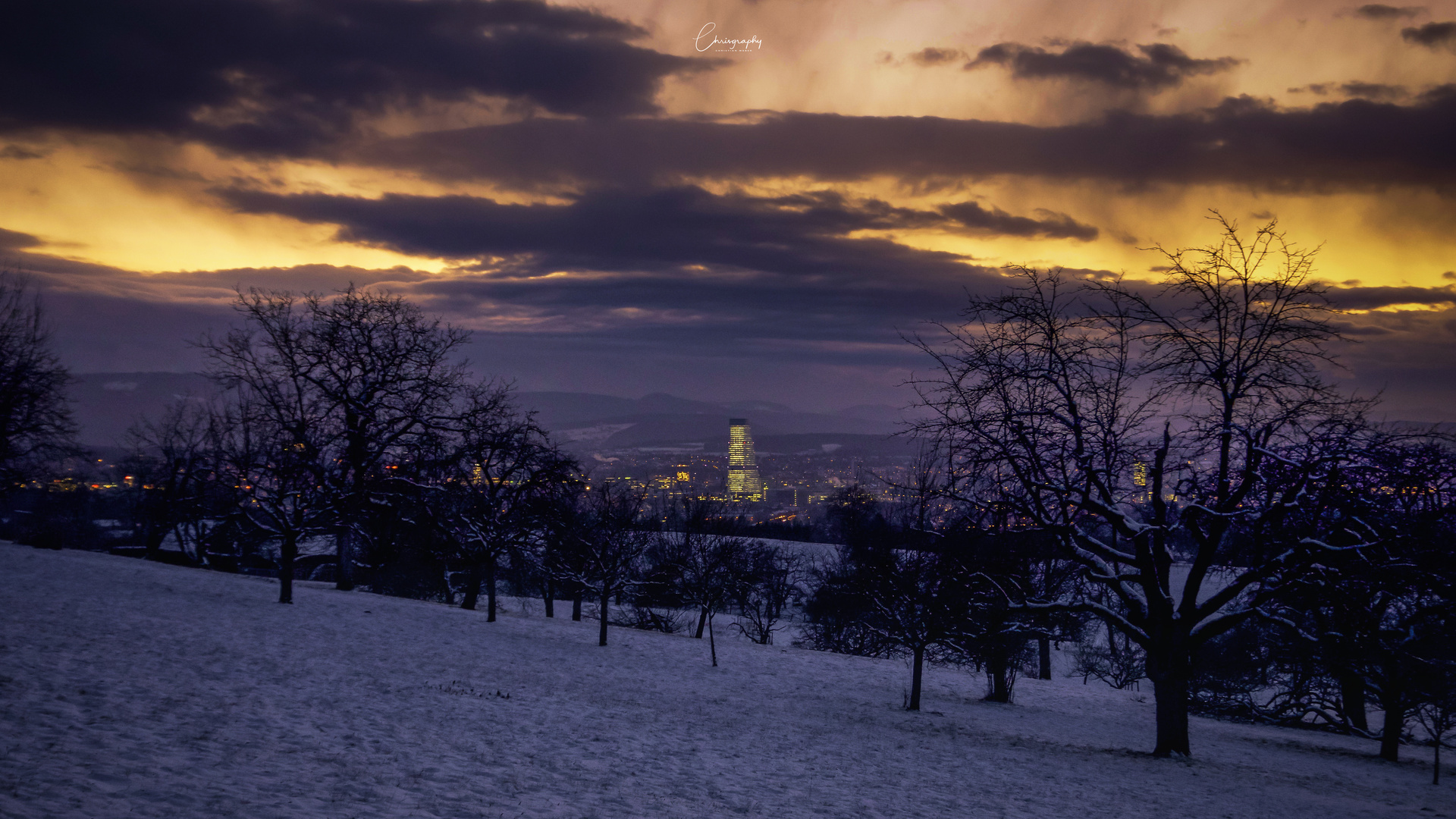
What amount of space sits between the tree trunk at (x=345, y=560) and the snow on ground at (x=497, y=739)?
24.5ft

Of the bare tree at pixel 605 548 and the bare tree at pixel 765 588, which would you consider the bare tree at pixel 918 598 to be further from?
the bare tree at pixel 765 588

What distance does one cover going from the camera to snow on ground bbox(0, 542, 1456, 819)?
8.66 metres

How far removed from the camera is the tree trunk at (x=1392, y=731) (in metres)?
18.9

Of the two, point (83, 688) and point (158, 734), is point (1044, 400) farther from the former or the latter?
point (83, 688)

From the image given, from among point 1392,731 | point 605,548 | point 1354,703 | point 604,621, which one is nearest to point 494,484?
point 605,548

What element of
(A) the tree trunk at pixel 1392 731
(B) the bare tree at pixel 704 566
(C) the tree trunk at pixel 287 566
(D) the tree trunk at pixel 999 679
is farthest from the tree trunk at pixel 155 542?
(A) the tree trunk at pixel 1392 731

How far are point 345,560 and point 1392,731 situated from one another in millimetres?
36963

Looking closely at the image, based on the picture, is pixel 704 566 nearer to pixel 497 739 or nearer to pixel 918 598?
pixel 918 598

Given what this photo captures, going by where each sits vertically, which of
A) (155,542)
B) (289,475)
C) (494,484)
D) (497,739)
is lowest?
(155,542)

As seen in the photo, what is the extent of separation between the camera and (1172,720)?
1598 cm

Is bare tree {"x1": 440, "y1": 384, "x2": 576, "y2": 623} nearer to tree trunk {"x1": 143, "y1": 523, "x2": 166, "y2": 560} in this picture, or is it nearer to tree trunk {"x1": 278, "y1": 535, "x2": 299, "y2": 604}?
tree trunk {"x1": 278, "y1": 535, "x2": 299, "y2": 604}

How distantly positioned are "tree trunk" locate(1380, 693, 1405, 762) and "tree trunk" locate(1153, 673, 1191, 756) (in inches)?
293

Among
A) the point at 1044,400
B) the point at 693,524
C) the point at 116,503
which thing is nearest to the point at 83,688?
the point at 1044,400

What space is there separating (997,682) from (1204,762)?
1026cm
